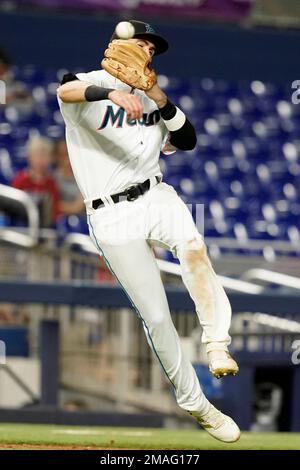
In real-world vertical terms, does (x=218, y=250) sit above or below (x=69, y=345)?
above

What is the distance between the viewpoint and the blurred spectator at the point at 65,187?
11.6m

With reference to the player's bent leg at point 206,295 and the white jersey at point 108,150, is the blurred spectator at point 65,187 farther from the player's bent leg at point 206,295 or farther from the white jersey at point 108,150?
the player's bent leg at point 206,295

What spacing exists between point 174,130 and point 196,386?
110cm

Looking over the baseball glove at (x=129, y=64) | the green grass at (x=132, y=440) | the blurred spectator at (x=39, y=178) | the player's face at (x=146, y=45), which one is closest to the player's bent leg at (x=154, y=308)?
the green grass at (x=132, y=440)

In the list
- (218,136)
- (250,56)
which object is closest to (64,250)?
(218,136)

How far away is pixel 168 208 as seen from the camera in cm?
557

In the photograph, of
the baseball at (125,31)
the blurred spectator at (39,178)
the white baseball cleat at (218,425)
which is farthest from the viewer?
the blurred spectator at (39,178)

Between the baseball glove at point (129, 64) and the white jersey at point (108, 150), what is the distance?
0.40 feet

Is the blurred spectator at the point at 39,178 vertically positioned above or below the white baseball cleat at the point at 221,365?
above

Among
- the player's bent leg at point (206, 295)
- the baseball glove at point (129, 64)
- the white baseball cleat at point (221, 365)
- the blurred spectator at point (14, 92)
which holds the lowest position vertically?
the white baseball cleat at point (221, 365)
